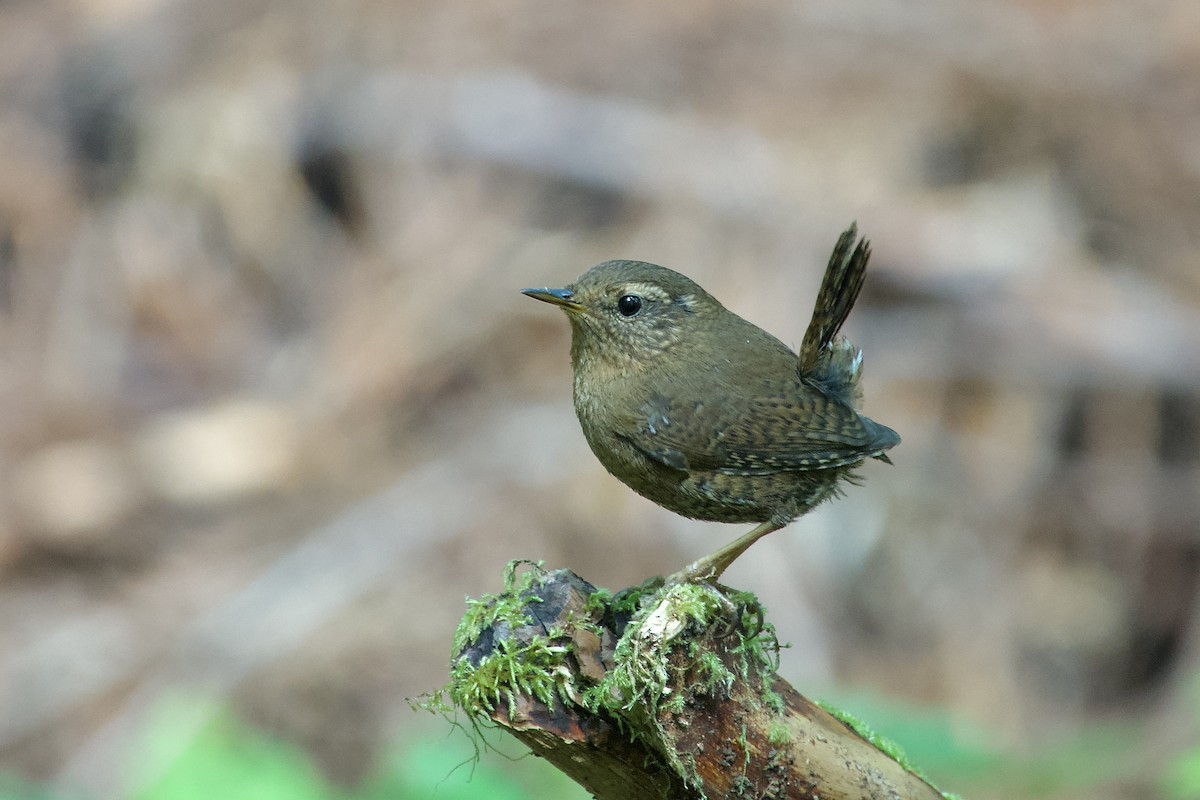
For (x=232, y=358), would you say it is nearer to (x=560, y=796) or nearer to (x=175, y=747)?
(x=175, y=747)

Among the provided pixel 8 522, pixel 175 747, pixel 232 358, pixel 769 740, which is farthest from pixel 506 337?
pixel 769 740

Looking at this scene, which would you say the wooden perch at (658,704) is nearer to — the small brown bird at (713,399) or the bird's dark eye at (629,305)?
the small brown bird at (713,399)

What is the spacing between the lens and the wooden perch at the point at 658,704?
2.63 m

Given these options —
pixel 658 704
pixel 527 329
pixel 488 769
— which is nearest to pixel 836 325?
pixel 658 704

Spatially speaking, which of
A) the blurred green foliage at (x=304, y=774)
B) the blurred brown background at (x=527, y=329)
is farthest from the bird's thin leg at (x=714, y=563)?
the blurred brown background at (x=527, y=329)

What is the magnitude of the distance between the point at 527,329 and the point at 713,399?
4.06m

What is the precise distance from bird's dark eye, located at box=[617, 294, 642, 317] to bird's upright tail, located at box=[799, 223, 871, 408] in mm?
509

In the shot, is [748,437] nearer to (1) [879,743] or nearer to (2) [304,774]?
(1) [879,743]

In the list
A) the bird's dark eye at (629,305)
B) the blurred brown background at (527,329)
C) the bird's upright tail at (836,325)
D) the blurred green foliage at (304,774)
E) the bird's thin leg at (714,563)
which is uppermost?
the blurred brown background at (527,329)

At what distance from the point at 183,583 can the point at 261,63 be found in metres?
3.90

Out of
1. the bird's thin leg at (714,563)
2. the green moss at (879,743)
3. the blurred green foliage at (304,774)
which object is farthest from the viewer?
the blurred green foliage at (304,774)

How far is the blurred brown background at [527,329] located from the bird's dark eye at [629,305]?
2515 millimetres

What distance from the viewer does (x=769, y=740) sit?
2.67 meters

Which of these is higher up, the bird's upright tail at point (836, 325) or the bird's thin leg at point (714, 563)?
the bird's upright tail at point (836, 325)
